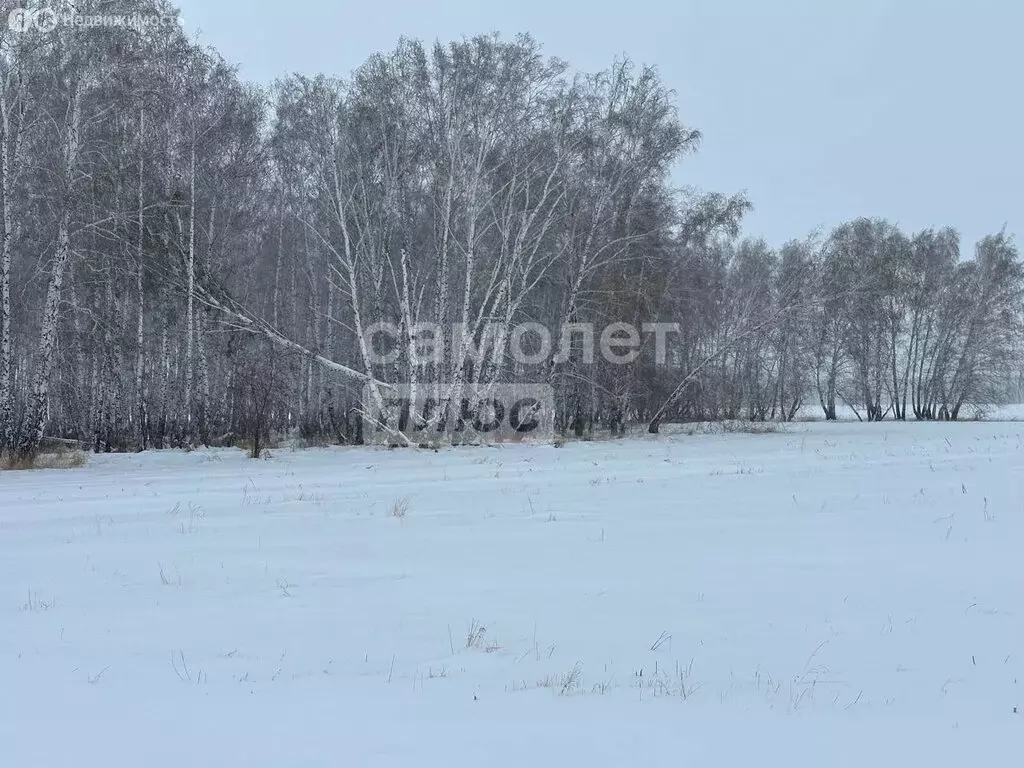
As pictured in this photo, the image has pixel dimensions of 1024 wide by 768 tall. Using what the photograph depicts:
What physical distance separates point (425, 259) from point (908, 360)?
2910 centimetres

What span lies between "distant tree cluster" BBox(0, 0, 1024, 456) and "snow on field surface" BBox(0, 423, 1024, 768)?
8643 millimetres

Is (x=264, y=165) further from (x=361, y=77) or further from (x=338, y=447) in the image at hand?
(x=338, y=447)

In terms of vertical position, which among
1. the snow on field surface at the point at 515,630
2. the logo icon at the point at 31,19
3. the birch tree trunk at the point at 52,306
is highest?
the logo icon at the point at 31,19

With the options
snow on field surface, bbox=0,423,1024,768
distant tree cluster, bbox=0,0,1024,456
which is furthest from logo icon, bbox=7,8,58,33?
snow on field surface, bbox=0,423,1024,768

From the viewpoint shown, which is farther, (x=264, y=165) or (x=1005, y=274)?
(x=1005, y=274)

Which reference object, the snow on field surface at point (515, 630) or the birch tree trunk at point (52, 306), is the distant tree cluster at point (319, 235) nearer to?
the birch tree trunk at point (52, 306)

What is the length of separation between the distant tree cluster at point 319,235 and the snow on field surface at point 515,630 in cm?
864

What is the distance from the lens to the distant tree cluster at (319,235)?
48.3 feet

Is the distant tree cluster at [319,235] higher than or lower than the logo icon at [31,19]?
lower

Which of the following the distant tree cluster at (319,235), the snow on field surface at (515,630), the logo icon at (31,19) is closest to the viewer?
the snow on field surface at (515,630)

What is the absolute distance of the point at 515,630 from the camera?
424 centimetres

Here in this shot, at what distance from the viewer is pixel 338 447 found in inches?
692

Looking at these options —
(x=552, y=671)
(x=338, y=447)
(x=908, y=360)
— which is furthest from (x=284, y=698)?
(x=908, y=360)

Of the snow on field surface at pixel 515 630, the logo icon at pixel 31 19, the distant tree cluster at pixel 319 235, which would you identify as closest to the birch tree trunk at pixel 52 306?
the distant tree cluster at pixel 319 235
